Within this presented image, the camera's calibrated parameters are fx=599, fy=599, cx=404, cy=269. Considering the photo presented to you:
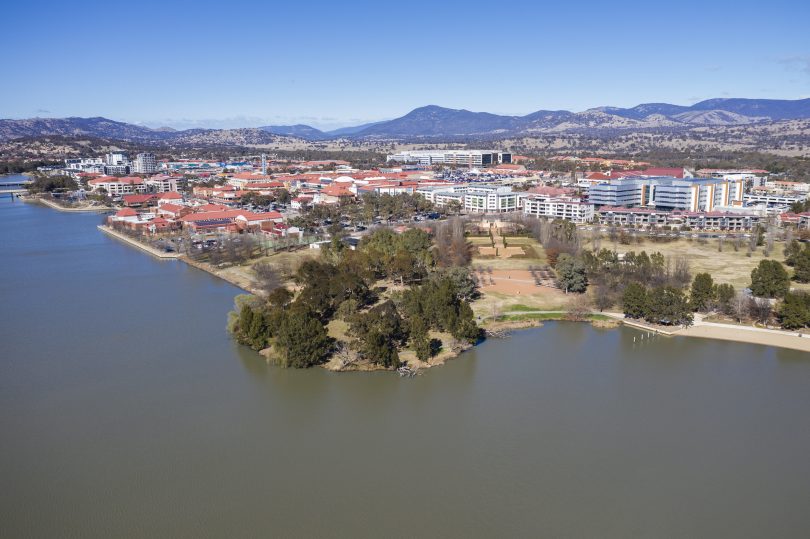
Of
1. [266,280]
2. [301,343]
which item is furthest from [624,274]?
[266,280]

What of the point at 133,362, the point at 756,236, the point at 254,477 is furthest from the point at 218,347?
the point at 756,236

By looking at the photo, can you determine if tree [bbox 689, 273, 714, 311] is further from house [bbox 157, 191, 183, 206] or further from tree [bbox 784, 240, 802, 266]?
house [bbox 157, 191, 183, 206]

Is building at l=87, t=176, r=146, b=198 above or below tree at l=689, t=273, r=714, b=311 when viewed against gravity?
above

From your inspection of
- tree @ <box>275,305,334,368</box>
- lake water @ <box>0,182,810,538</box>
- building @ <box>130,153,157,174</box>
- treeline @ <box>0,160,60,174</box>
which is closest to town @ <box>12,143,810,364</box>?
tree @ <box>275,305,334,368</box>

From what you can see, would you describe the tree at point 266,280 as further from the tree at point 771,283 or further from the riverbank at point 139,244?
the tree at point 771,283

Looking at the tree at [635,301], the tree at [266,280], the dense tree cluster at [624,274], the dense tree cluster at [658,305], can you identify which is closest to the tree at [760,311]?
the dense tree cluster at [658,305]

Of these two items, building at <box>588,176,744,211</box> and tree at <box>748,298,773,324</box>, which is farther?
building at <box>588,176,744,211</box>
